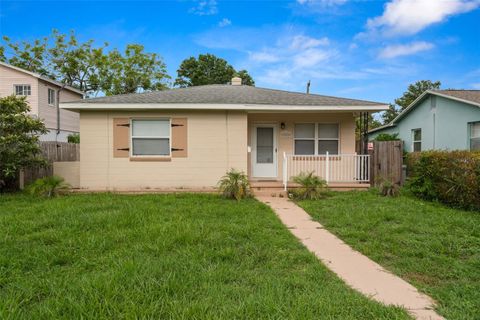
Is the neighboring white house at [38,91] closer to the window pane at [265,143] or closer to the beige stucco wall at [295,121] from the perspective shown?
the window pane at [265,143]

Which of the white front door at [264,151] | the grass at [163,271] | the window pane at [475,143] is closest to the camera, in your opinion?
the grass at [163,271]

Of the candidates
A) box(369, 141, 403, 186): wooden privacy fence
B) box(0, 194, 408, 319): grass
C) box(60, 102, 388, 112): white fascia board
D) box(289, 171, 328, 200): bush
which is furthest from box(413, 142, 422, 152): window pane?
box(0, 194, 408, 319): grass

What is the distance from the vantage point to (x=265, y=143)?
1086cm

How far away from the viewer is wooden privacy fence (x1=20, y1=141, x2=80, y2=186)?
979cm

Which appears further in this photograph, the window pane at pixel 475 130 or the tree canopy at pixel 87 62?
the tree canopy at pixel 87 62

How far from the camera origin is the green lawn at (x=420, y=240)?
3020mm

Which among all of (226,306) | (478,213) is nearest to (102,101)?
(226,306)

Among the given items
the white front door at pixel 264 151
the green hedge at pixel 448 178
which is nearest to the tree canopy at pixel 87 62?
the white front door at pixel 264 151

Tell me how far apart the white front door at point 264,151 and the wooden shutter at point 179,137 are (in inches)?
100

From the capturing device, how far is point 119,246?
13.6 feet

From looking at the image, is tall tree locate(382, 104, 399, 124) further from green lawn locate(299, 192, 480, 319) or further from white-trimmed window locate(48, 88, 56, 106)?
white-trimmed window locate(48, 88, 56, 106)

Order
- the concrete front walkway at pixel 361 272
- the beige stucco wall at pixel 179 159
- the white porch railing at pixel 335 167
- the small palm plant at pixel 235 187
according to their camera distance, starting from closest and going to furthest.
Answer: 1. the concrete front walkway at pixel 361 272
2. the small palm plant at pixel 235 187
3. the beige stucco wall at pixel 179 159
4. the white porch railing at pixel 335 167

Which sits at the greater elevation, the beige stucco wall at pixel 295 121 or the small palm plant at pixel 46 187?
the beige stucco wall at pixel 295 121

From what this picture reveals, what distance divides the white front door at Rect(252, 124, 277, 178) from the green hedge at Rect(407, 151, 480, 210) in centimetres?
429
